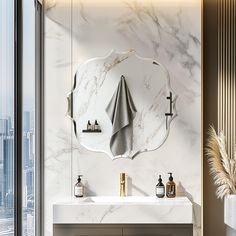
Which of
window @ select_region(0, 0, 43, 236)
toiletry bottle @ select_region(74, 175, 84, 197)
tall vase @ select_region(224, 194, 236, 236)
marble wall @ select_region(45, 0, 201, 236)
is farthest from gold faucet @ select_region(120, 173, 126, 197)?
tall vase @ select_region(224, 194, 236, 236)

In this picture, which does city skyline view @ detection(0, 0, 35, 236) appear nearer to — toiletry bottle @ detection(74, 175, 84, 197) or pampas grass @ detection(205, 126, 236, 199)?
toiletry bottle @ detection(74, 175, 84, 197)

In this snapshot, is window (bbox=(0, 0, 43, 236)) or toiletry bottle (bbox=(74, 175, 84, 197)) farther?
toiletry bottle (bbox=(74, 175, 84, 197))

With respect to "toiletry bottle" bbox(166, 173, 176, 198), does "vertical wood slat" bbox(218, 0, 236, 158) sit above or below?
above

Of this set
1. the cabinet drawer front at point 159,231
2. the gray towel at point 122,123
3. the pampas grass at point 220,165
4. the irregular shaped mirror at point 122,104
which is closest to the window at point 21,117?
the irregular shaped mirror at point 122,104

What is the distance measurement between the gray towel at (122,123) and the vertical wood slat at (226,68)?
66 centimetres

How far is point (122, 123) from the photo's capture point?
3.22 meters

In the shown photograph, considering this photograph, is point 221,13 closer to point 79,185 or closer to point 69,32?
point 69,32

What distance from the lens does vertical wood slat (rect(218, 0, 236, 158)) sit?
10.5 ft

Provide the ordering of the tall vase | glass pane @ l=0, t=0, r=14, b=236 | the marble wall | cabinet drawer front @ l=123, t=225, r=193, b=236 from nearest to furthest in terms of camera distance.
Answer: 1. glass pane @ l=0, t=0, r=14, b=236
2. the tall vase
3. cabinet drawer front @ l=123, t=225, r=193, b=236
4. the marble wall

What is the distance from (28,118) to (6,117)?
1.71 ft

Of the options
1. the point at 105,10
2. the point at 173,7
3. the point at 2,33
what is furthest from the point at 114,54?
the point at 2,33

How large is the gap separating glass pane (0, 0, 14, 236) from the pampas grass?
4.71ft

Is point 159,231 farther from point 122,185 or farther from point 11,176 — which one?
point 11,176

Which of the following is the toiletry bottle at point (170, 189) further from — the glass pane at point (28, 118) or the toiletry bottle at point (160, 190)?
the glass pane at point (28, 118)
